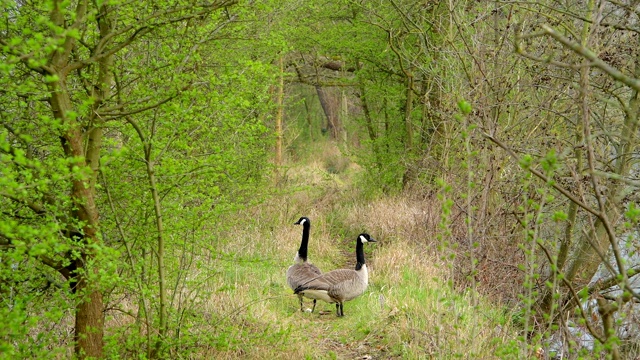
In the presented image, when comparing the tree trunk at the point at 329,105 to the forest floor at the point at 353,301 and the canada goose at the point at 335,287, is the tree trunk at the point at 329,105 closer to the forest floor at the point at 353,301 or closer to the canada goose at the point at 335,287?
the forest floor at the point at 353,301

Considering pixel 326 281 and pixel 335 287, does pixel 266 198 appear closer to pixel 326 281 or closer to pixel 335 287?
pixel 326 281

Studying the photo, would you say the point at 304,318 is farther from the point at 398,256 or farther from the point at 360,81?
the point at 360,81

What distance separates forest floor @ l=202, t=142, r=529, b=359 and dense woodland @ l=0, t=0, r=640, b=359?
0.16 ft

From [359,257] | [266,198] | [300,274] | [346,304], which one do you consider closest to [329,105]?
[346,304]

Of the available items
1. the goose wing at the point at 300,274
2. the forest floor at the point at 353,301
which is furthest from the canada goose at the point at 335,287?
the forest floor at the point at 353,301

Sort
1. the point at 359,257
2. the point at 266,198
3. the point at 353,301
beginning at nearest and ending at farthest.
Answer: the point at 266,198 < the point at 359,257 < the point at 353,301

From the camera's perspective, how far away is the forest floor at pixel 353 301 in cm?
634

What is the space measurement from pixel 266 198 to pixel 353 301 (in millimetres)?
2146

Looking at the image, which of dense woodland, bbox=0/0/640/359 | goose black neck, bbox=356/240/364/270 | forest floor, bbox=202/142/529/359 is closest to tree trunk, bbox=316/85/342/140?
forest floor, bbox=202/142/529/359

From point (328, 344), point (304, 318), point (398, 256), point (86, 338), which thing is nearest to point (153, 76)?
point (86, 338)

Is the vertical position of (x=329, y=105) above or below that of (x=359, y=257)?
above

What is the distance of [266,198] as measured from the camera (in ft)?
30.0

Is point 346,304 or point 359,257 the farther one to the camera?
point 346,304

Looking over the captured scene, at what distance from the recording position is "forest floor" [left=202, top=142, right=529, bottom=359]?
250 inches
